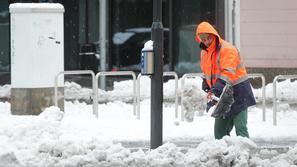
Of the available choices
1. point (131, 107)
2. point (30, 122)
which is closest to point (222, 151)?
point (30, 122)

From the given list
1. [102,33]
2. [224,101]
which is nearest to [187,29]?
[102,33]

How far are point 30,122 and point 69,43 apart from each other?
1104 cm

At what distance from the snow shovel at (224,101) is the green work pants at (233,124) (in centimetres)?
25

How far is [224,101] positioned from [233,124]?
65 centimetres

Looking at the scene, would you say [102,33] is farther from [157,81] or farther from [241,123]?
[157,81]

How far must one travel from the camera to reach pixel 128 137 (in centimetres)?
1161

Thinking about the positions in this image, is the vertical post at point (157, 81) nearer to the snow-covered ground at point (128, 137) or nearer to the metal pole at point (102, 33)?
the snow-covered ground at point (128, 137)

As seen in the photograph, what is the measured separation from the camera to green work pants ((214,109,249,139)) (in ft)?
30.9

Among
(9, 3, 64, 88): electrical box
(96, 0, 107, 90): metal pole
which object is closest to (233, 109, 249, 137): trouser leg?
(9, 3, 64, 88): electrical box

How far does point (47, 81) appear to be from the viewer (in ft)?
44.2

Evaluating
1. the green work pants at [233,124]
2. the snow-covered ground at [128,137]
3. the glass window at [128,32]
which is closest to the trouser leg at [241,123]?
the green work pants at [233,124]

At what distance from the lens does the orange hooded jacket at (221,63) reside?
9.22 metres

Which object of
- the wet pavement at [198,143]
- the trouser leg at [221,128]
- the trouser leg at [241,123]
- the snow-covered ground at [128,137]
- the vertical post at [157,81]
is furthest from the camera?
the wet pavement at [198,143]

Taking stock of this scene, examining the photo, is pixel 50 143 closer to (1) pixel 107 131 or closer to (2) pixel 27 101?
(1) pixel 107 131
